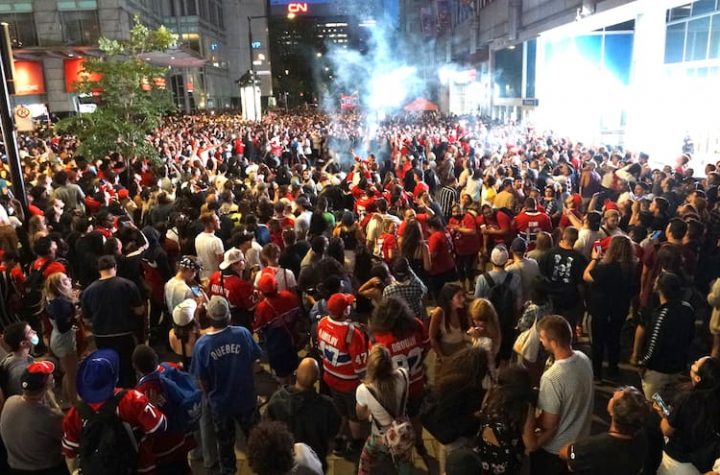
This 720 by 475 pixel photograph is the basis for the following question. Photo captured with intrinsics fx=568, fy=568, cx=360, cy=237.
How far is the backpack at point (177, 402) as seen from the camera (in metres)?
3.63

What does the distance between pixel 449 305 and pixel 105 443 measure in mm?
2944

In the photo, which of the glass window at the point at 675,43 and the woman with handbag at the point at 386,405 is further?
the glass window at the point at 675,43

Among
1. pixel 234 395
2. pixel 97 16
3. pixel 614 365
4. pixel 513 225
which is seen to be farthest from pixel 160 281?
pixel 97 16

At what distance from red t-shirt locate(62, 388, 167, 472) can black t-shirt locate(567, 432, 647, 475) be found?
2436 millimetres

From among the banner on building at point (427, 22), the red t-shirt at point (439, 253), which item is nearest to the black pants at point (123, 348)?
the red t-shirt at point (439, 253)

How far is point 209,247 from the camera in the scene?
6750 mm

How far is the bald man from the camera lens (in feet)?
11.5

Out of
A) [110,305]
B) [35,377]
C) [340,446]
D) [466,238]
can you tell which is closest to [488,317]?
[340,446]

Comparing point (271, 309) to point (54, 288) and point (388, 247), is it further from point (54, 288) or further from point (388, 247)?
point (388, 247)

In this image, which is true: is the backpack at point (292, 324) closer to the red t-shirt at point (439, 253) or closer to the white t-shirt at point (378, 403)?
the white t-shirt at point (378, 403)

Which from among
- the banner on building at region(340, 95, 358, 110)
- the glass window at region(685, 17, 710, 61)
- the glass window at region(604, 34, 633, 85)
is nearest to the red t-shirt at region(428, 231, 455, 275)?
→ the glass window at region(685, 17, 710, 61)

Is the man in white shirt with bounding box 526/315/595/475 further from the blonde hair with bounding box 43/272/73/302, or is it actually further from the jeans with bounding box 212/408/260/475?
the blonde hair with bounding box 43/272/73/302

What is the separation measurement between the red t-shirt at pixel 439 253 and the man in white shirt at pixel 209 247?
254cm

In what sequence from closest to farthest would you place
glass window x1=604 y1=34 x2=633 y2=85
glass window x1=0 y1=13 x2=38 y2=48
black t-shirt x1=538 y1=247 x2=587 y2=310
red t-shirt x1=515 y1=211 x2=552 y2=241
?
black t-shirt x1=538 y1=247 x2=587 y2=310 → red t-shirt x1=515 y1=211 x2=552 y2=241 → glass window x1=604 y1=34 x2=633 y2=85 → glass window x1=0 y1=13 x2=38 y2=48
